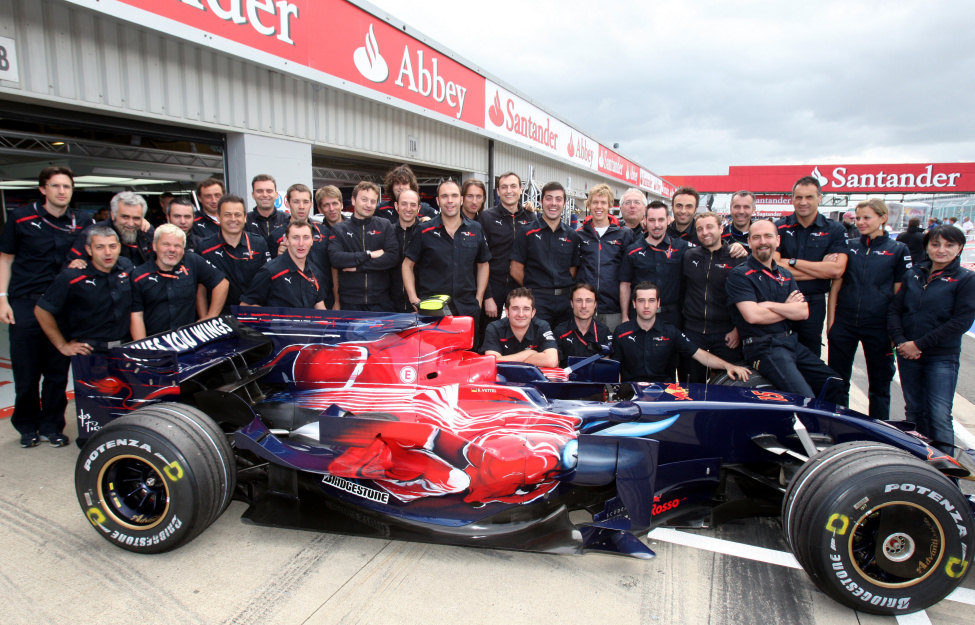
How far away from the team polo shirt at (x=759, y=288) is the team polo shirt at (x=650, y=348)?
1.48 feet

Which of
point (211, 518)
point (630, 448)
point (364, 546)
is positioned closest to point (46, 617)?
point (211, 518)

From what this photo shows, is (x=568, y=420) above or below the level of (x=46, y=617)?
above

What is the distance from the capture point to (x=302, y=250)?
4.05m

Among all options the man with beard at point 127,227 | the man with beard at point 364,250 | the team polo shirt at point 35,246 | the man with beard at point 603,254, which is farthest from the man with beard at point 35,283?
the man with beard at point 603,254

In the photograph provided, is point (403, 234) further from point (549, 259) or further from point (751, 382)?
point (751, 382)

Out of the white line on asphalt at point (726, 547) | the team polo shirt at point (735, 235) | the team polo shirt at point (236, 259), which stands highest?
the team polo shirt at point (735, 235)

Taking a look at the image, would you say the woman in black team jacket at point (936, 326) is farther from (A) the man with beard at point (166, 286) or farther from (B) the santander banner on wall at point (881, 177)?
(B) the santander banner on wall at point (881, 177)

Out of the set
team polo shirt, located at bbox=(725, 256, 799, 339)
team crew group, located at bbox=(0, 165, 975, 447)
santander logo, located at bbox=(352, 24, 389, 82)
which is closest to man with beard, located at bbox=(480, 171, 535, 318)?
team crew group, located at bbox=(0, 165, 975, 447)

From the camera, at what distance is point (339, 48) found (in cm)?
747

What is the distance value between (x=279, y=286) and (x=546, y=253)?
2.28 m

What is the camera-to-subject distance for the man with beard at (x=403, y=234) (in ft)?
15.4

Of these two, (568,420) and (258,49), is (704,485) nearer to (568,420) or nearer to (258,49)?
(568,420)

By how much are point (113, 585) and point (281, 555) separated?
0.74 metres

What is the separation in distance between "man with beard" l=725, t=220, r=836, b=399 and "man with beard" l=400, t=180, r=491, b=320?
82.5 inches
